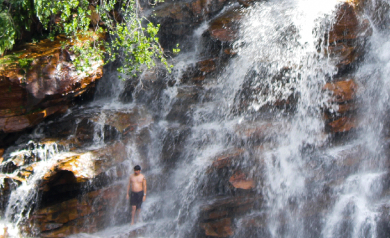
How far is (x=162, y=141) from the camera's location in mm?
10125

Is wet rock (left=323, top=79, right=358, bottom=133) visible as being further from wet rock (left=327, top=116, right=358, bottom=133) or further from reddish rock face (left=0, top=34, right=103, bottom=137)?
reddish rock face (left=0, top=34, right=103, bottom=137)

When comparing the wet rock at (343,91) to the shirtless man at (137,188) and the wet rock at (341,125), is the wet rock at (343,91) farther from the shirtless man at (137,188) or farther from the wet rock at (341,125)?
the shirtless man at (137,188)

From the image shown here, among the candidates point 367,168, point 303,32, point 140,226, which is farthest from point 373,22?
point 140,226

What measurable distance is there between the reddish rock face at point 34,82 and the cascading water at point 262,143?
637mm

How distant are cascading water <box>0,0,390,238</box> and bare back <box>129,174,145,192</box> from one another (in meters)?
0.65

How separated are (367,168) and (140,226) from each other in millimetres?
6252

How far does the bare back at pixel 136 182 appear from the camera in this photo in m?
8.91

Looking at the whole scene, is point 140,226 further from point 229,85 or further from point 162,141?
point 229,85

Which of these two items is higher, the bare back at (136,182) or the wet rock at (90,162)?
the wet rock at (90,162)

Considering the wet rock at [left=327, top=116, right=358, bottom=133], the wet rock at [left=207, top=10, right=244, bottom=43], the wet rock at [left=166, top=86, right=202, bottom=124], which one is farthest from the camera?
the wet rock at [left=207, top=10, right=244, bottom=43]

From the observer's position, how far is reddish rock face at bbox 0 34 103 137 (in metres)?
9.09

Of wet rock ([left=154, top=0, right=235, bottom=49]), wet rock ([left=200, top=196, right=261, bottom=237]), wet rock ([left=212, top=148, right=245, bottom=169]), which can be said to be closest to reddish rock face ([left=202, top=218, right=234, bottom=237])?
wet rock ([left=200, top=196, right=261, bottom=237])

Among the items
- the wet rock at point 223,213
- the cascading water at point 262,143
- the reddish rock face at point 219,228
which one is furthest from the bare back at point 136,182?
the reddish rock face at point 219,228

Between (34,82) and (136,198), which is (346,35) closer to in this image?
(136,198)
